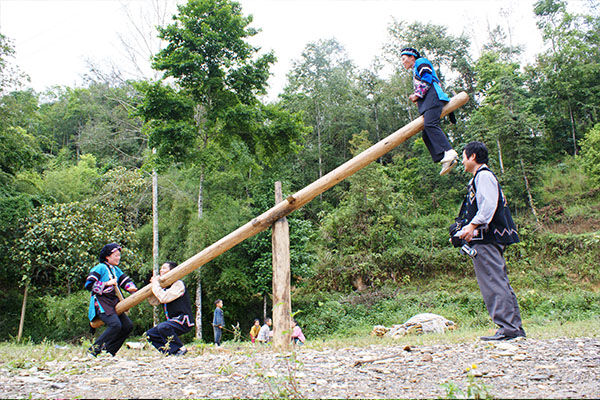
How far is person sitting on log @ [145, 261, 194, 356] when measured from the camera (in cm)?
592

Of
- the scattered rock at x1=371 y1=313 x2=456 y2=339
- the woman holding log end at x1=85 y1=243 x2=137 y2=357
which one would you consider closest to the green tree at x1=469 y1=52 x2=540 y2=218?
the scattered rock at x1=371 y1=313 x2=456 y2=339

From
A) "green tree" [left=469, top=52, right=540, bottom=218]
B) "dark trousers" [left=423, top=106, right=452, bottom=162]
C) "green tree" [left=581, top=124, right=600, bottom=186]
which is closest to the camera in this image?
"dark trousers" [left=423, top=106, right=452, bottom=162]

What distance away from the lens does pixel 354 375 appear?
351 centimetres

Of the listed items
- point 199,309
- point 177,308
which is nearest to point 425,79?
point 177,308

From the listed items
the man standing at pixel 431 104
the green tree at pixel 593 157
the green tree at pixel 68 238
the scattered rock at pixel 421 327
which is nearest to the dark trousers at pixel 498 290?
the man standing at pixel 431 104

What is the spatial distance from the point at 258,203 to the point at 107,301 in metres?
14.1

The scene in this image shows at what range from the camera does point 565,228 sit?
21.9 meters

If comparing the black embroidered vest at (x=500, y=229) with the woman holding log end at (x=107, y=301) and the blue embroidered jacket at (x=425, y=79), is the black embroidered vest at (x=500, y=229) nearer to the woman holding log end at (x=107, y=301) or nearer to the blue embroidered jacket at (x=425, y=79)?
the blue embroidered jacket at (x=425, y=79)

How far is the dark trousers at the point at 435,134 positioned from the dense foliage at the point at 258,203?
1003 cm

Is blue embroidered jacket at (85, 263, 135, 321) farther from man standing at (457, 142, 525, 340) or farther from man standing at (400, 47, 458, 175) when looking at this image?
man standing at (400, 47, 458, 175)

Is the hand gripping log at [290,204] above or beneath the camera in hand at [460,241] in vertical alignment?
above

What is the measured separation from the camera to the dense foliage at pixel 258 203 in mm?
16250

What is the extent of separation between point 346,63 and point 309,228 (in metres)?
22.8

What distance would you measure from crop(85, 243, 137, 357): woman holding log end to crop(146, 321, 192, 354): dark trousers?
502 millimetres
